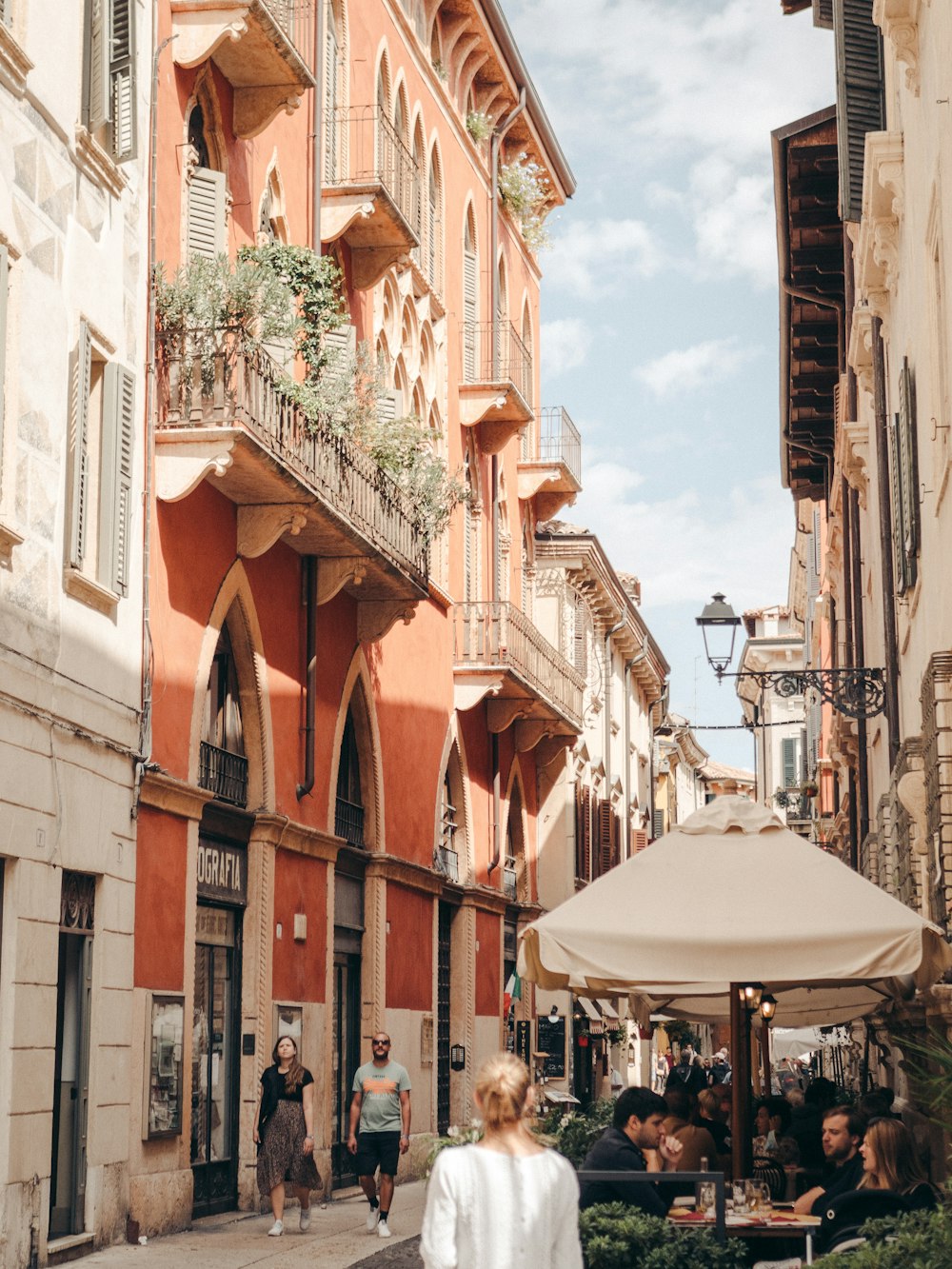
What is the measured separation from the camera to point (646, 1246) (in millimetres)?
7699

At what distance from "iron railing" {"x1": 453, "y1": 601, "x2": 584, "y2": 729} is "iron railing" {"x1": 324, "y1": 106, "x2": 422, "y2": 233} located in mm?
6179

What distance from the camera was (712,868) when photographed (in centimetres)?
966

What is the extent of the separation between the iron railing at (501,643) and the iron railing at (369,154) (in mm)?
6179

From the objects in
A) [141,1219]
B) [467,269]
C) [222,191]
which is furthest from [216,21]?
[467,269]

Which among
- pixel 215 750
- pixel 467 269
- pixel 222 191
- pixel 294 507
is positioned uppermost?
pixel 467 269

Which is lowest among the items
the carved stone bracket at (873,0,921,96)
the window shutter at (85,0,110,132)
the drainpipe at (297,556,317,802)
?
the drainpipe at (297,556,317,802)

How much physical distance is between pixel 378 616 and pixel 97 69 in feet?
29.8

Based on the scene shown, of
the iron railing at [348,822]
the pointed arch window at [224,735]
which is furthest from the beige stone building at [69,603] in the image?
the iron railing at [348,822]

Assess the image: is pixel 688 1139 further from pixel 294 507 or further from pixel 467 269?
pixel 467 269

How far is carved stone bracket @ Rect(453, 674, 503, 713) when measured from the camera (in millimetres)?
27312

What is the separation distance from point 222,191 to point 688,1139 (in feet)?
32.4

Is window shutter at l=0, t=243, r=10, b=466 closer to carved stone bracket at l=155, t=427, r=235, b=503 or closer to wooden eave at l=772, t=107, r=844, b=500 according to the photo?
carved stone bracket at l=155, t=427, r=235, b=503

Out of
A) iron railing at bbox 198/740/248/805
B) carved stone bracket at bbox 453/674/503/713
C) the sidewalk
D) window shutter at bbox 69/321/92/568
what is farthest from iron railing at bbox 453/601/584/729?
window shutter at bbox 69/321/92/568

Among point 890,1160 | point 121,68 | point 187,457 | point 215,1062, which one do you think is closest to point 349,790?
point 215,1062
